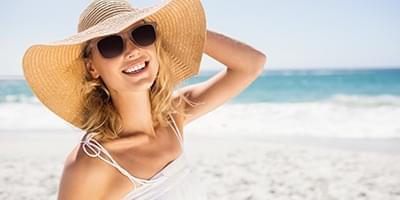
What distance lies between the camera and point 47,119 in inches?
630

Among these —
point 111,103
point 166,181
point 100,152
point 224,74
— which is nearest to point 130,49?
point 111,103

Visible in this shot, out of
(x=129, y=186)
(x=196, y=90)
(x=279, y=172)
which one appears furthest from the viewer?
(x=279, y=172)

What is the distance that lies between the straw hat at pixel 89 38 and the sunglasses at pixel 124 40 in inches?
2.3

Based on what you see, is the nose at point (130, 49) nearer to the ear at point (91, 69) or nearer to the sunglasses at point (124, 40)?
the sunglasses at point (124, 40)

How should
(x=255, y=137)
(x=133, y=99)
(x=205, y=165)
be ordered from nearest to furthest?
(x=133, y=99) < (x=205, y=165) < (x=255, y=137)

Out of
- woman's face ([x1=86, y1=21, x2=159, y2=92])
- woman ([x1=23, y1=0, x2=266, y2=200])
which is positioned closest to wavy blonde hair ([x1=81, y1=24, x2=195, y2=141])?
woman ([x1=23, y1=0, x2=266, y2=200])

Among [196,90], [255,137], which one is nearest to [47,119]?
[255,137]

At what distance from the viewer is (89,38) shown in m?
1.88

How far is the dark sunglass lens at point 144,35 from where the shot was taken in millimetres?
2012

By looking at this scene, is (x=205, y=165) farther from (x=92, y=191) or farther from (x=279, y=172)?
(x=92, y=191)

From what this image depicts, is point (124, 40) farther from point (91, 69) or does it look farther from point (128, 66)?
point (91, 69)

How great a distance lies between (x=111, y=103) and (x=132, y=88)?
0.71 ft

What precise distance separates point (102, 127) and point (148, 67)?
0.31 m

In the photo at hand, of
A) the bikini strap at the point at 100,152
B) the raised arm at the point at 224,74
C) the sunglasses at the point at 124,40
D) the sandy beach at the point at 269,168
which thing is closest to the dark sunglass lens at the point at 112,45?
the sunglasses at the point at 124,40
